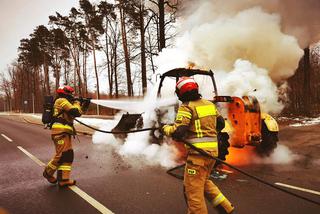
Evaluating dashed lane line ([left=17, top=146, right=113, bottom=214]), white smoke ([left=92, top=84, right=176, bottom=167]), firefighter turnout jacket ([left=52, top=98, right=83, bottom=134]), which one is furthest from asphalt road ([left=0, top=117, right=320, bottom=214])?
firefighter turnout jacket ([left=52, top=98, right=83, bottom=134])

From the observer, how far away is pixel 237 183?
5750 millimetres

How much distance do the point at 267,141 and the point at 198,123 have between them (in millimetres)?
4535

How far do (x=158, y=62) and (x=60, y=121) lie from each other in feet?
18.9

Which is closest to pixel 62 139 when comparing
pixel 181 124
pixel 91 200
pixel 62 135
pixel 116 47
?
pixel 62 135

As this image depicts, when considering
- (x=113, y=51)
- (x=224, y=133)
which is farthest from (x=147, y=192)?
(x=113, y=51)

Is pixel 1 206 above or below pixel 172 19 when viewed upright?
below

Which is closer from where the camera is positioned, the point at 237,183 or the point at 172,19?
the point at 237,183

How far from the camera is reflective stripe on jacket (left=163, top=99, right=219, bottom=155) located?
362cm

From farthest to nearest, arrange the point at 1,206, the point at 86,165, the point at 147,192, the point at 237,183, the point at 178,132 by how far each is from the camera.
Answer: the point at 86,165 < the point at 237,183 < the point at 147,192 < the point at 1,206 < the point at 178,132

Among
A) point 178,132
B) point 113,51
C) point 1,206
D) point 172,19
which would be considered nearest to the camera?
point 178,132

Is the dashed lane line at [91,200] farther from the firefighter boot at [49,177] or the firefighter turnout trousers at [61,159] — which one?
the firefighter boot at [49,177]

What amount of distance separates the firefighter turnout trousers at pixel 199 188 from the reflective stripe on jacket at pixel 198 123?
0.18 meters

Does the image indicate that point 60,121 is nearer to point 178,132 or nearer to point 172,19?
point 178,132

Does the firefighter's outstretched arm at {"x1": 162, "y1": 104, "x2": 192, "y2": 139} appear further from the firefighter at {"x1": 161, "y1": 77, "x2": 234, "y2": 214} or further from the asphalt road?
the asphalt road
